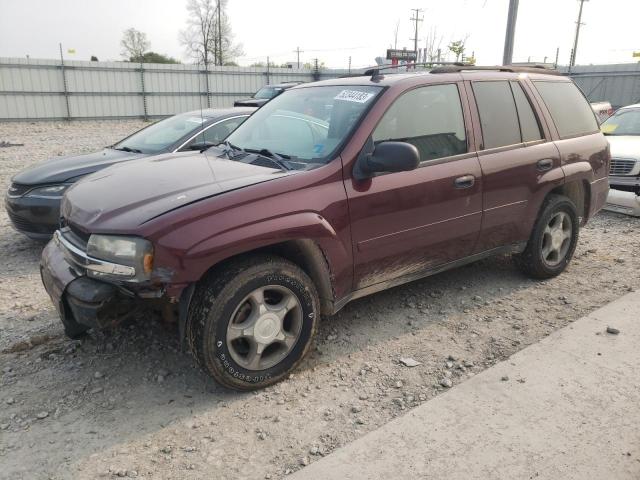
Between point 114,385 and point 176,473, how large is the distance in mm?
942

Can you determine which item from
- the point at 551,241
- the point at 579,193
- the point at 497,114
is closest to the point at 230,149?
the point at 497,114

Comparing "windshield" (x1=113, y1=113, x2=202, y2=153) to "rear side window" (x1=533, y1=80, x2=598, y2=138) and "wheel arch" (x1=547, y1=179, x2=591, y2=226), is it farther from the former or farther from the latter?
"wheel arch" (x1=547, y1=179, x2=591, y2=226)

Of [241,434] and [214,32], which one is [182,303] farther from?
[214,32]

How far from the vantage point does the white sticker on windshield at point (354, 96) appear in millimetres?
3596

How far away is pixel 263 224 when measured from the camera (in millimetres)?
Answer: 2908

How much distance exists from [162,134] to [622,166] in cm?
640

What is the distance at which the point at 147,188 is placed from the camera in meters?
3.12

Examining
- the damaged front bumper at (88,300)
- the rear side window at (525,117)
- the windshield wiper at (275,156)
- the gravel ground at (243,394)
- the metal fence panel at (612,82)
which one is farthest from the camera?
the metal fence panel at (612,82)

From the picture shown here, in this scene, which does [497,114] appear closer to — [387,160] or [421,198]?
[421,198]

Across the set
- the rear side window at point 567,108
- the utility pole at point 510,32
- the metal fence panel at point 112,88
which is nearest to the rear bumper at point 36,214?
the rear side window at point 567,108

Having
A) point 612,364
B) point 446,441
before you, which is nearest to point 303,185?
point 446,441

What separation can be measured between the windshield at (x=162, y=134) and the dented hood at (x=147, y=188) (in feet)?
8.16

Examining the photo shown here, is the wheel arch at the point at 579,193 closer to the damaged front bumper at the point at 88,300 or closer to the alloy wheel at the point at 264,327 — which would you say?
the alloy wheel at the point at 264,327

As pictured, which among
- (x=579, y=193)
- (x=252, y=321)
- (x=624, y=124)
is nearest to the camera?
(x=252, y=321)
